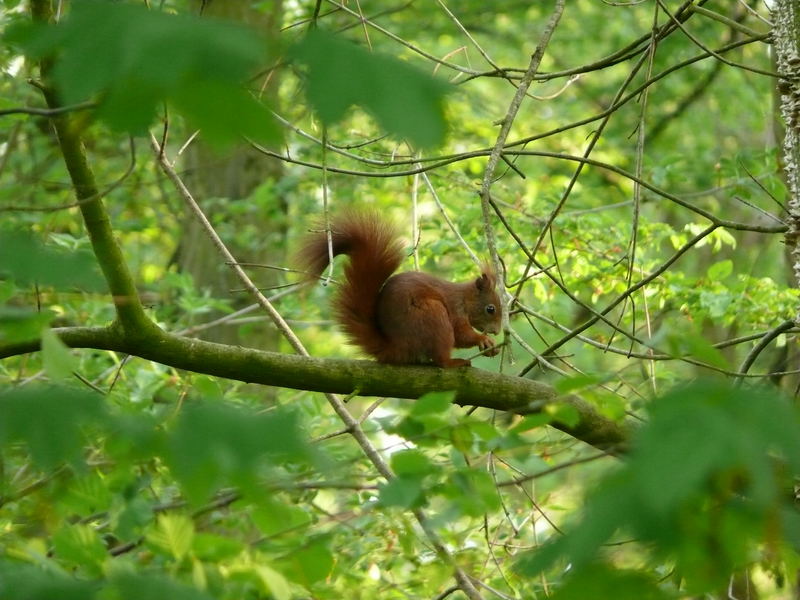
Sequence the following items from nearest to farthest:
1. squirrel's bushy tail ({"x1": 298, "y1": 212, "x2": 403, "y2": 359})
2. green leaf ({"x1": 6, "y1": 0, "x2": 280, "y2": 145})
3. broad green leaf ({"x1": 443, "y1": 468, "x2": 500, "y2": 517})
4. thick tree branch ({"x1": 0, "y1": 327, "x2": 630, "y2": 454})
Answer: green leaf ({"x1": 6, "y1": 0, "x2": 280, "y2": 145})
broad green leaf ({"x1": 443, "y1": 468, "x2": 500, "y2": 517})
thick tree branch ({"x1": 0, "y1": 327, "x2": 630, "y2": 454})
squirrel's bushy tail ({"x1": 298, "y1": 212, "x2": 403, "y2": 359})

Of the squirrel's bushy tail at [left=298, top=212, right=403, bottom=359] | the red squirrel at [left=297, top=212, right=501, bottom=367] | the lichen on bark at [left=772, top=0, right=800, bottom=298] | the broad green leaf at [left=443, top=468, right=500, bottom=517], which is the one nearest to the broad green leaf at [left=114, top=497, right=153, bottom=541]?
the broad green leaf at [left=443, top=468, right=500, bottom=517]

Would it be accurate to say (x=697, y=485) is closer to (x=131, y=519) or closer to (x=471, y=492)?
(x=471, y=492)

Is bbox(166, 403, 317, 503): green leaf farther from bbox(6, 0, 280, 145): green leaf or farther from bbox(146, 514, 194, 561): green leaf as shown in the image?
bbox(146, 514, 194, 561): green leaf

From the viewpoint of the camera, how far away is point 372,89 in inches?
30.9

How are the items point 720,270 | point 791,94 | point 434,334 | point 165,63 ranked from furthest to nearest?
point 720,270
point 434,334
point 791,94
point 165,63

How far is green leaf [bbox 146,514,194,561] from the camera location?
143 centimetres

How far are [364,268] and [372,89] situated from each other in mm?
2588

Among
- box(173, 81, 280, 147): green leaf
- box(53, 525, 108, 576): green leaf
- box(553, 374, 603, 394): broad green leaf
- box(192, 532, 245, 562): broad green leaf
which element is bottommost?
box(53, 525, 108, 576): green leaf

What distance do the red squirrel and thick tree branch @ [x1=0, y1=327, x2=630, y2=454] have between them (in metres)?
0.64

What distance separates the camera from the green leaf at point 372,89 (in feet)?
2.54

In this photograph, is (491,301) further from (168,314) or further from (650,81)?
(168,314)

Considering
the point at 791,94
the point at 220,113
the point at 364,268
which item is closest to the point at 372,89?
the point at 220,113

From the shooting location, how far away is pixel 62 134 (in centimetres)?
185

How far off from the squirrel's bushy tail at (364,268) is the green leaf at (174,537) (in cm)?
184
